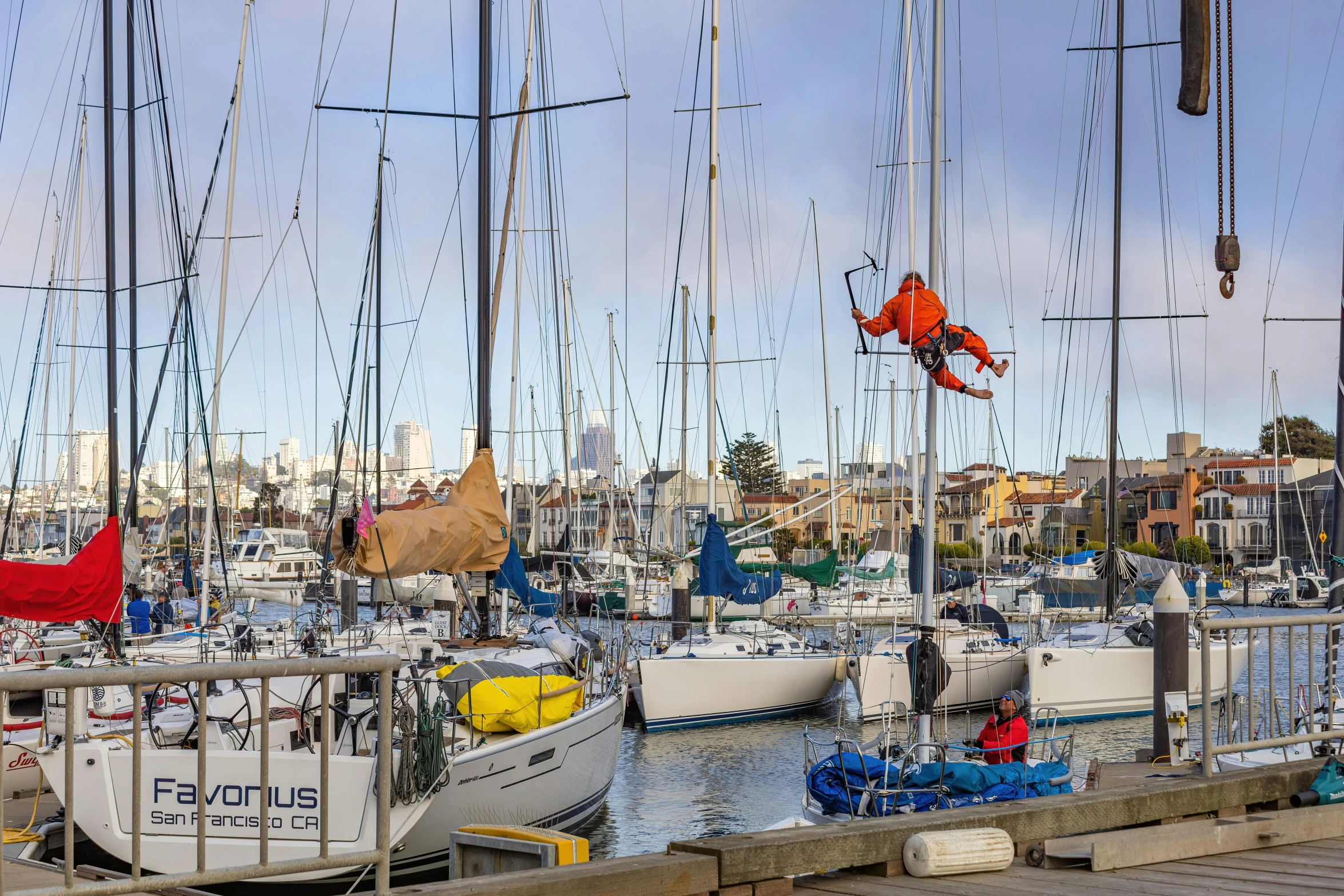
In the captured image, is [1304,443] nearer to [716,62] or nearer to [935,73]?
[716,62]

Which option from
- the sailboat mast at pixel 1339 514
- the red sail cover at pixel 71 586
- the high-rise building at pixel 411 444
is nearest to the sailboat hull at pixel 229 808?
the red sail cover at pixel 71 586

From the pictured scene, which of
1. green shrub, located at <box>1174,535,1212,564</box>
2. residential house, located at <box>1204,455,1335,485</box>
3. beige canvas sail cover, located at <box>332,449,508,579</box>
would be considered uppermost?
residential house, located at <box>1204,455,1335,485</box>

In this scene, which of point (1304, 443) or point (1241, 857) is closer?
point (1241, 857)

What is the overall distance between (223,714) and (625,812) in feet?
22.1

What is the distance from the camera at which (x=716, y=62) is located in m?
28.8

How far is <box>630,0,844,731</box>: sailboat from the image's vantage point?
23953 millimetres

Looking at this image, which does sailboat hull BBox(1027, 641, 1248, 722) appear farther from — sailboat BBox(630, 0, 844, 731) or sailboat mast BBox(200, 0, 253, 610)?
sailboat mast BBox(200, 0, 253, 610)

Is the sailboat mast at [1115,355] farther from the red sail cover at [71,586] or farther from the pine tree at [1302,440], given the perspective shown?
the pine tree at [1302,440]

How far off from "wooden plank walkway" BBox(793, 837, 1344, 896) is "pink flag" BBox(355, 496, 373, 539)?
7.26 metres

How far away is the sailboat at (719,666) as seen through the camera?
2395cm

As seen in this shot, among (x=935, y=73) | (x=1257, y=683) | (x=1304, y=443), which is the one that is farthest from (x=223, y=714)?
(x=1304, y=443)

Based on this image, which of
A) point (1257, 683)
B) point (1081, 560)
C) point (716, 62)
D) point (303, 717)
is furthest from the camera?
point (1081, 560)

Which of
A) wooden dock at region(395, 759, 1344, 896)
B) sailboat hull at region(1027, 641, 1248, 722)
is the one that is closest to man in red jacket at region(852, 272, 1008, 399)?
wooden dock at region(395, 759, 1344, 896)

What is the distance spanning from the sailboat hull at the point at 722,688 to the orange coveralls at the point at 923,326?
13.0 meters
